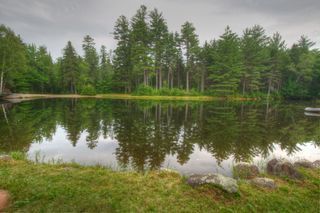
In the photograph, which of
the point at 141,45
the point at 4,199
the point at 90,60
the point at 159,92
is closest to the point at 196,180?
the point at 4,199

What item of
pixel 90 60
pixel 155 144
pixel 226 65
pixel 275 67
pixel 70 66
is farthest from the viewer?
pixel 90 60

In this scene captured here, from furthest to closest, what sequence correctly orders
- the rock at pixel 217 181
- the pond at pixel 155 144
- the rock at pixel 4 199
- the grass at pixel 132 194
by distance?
the pond at pixel 155 144
the rock at pixel 217 181
the grass at pixel 132 194
the rock at pixel 4 199

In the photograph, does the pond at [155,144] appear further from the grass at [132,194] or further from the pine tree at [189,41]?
the pine tree at [189,41]

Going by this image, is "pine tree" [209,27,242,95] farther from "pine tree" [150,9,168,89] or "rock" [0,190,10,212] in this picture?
"rock" [0,190,10,212]

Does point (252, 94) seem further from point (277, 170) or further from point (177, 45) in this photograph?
point (277, 170)

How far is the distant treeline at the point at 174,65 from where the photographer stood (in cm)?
4472

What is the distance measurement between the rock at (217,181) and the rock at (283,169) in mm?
2076

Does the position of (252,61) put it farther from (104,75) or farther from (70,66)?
(70,66)

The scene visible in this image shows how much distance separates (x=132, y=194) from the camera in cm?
409

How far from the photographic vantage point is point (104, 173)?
16.8 feet

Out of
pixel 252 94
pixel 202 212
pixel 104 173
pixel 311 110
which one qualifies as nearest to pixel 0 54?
pixel 104 173

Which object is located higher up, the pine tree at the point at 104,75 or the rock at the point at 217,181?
the pine tree at the point at 104,75

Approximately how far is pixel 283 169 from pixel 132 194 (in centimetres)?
453

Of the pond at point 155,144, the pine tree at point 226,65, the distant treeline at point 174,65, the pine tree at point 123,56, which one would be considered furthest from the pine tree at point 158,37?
the pond at point 155,144
